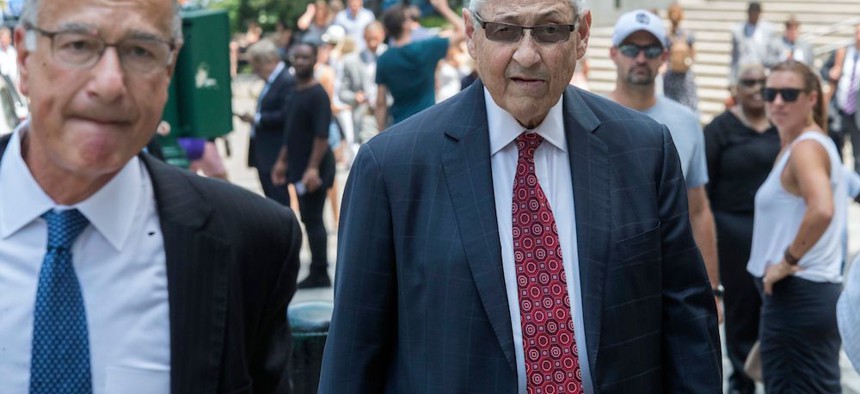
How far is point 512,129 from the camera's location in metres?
3.88

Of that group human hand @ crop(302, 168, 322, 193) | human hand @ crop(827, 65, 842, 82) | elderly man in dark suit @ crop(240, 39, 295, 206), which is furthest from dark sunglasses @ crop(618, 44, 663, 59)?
human hand @ crop(827, 65, 842, 82)

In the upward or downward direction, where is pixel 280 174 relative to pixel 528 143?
downward

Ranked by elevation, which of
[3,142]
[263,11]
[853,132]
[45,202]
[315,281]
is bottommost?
[315,281]

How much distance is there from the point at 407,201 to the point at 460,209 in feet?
0.44

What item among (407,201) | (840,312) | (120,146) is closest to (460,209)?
(407,201)

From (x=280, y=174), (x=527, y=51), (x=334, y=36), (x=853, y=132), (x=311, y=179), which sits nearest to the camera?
(x=527, y=51)

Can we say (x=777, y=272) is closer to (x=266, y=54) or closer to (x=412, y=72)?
(x=412, y=72)

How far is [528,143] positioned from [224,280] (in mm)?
1235

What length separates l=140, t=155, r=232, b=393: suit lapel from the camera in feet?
9.05

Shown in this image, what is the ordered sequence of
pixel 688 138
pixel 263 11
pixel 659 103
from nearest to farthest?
pixel 688 138 → pixel 659 103 → pixel 263 11

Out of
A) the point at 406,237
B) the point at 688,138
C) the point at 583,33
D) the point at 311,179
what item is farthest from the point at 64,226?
the point at 311,179

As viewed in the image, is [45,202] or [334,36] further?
[334,36]

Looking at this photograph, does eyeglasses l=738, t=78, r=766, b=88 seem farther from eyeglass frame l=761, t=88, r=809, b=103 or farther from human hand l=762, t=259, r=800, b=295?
human hand l=762, t=259, r=800, b=295

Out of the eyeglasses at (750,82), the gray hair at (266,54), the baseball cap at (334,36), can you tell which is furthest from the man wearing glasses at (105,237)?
the baseball cap at (334,36)
